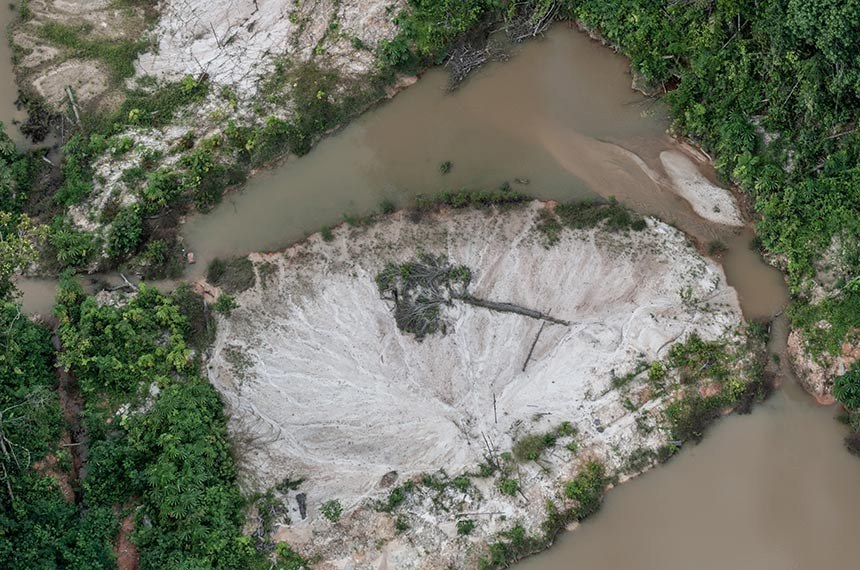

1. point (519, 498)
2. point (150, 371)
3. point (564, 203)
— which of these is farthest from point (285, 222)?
point (519, 498)

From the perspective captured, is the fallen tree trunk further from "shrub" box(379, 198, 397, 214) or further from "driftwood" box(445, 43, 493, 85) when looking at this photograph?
"driftwood" box(445, 43, 493, 85)

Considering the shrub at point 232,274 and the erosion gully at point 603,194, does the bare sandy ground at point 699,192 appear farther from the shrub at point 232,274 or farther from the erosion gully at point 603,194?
the shrub at point 232,274

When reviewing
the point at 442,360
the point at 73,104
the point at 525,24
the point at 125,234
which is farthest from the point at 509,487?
the point at 73,104

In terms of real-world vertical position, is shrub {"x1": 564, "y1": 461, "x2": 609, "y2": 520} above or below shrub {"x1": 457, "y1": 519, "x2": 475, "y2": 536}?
above

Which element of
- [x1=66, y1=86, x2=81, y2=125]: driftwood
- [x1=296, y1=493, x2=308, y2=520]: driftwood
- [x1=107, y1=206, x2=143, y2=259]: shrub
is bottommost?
[x1=296, y1=493, x2=308, y2=520]: driftwood

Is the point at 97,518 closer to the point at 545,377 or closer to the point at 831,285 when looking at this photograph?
the point at 545,377

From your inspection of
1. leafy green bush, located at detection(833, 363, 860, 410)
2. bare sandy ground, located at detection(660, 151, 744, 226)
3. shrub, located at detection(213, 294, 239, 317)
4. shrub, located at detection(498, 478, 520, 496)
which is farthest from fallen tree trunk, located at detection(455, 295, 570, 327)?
leafy green bush, located at detection(833, 363, 860, 410)
